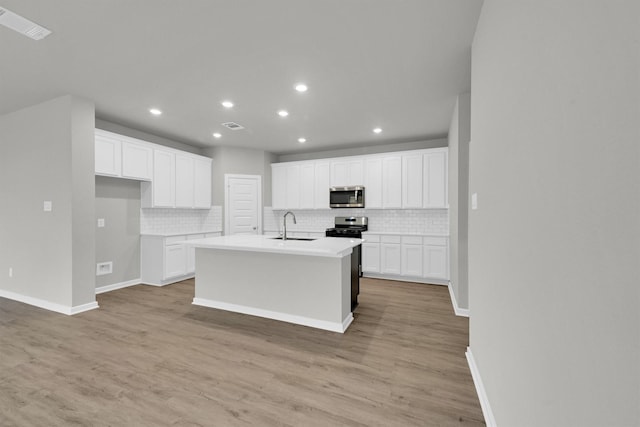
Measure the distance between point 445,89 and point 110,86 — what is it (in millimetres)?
3939

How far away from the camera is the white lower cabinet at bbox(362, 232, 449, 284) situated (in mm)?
5035

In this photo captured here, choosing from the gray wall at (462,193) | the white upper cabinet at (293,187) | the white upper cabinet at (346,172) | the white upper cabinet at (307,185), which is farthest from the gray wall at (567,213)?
the white upper cabinet at (293,187)

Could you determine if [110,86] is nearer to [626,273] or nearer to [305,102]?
→ [305,102]

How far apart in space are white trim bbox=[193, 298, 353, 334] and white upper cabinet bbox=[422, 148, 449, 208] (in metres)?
2.92

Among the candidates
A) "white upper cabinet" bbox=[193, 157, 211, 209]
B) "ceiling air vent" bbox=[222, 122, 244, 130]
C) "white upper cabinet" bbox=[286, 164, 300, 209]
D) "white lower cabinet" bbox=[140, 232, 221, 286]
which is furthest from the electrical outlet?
"white upper cabinet" bbox=[286, 164, 300, 209]

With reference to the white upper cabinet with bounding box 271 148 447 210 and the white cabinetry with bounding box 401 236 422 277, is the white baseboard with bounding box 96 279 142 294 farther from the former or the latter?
the white cabinetry with bounding box 401 236 422 277

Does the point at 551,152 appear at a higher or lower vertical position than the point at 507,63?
lower

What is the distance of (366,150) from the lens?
623 cm

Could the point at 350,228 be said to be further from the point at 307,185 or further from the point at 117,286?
the point at 117,286

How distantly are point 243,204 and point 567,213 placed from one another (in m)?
6.13

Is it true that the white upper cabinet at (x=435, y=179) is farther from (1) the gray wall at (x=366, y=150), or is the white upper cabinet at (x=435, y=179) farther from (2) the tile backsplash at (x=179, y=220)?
(2) the tile backsplash at (x=179, y=220)

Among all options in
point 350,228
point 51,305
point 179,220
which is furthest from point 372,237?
point 51,305

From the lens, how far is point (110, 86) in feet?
11.0

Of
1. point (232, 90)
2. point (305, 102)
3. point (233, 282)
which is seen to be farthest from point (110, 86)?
point (233, 282)
